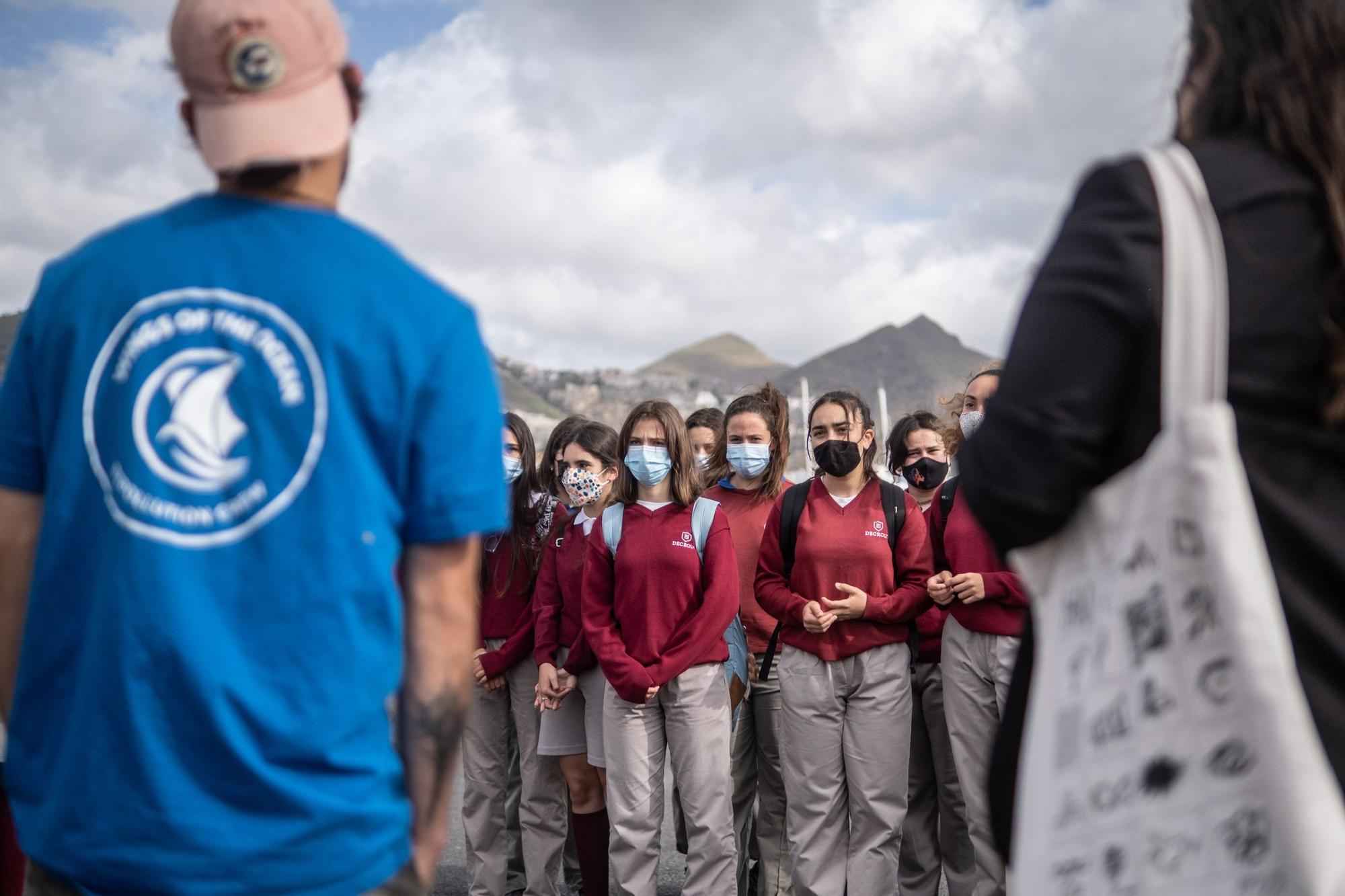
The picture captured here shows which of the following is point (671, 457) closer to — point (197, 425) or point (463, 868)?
point (463, 868)

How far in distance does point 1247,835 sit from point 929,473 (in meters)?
5.02

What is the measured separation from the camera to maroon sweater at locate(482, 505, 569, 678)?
589 centimetres

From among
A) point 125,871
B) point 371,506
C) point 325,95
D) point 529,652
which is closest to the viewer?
point 125,871

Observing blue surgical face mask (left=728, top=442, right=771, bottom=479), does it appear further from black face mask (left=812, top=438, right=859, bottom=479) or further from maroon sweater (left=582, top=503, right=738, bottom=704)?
maroon sweater (left=582, top=503, right=738, bottom=704)

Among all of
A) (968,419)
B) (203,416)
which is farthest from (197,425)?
(968,419)

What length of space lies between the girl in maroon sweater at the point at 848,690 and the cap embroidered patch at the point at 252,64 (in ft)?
13.2

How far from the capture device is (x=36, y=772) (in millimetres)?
1493

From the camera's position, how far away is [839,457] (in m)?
5.62

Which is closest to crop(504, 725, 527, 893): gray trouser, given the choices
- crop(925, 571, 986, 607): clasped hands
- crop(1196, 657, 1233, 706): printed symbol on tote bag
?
crop(925, 571, 986, 607): clasped hands

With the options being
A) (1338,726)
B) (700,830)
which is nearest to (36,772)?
(1338,726)

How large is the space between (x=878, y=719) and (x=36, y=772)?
4.25 metres

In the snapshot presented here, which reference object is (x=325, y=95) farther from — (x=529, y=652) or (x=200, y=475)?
(x=529, y=652)

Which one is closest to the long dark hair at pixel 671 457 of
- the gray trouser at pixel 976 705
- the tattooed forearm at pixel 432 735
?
the gray trouser at pixel 976 705

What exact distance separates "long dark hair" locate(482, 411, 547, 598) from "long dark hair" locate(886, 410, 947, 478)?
2.02 metres
